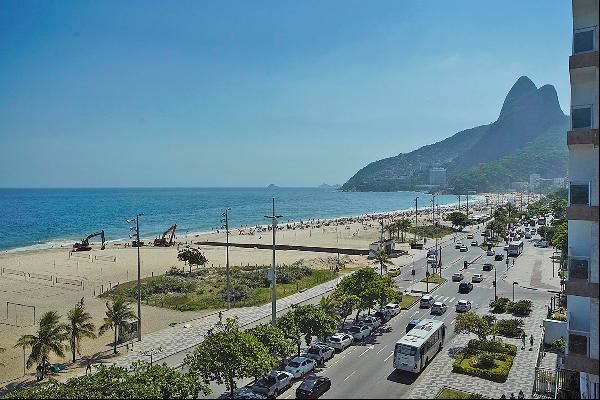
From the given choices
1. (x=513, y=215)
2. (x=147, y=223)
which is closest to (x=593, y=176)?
(x=513, y=215)

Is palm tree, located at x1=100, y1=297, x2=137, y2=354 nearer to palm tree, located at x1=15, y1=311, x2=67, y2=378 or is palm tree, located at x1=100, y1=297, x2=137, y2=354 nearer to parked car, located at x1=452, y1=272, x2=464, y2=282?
palm tree, located at x1=15, y1=311, x2=67, y2=378

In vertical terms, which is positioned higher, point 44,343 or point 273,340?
point 273,340

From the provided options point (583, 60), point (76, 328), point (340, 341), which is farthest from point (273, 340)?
point (583, 60)

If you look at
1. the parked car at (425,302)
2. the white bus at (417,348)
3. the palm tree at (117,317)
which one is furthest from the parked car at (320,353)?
the parked car at (425,302)

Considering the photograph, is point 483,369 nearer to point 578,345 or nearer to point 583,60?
point 578,345

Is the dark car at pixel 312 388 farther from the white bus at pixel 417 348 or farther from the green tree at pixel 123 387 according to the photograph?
the green tree at pixel 123 387

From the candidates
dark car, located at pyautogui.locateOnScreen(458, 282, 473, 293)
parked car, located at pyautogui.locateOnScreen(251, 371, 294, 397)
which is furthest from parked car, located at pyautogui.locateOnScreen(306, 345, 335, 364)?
dark car, located at pyautogui.locateOnScreen(458, 282, 473, 293)
